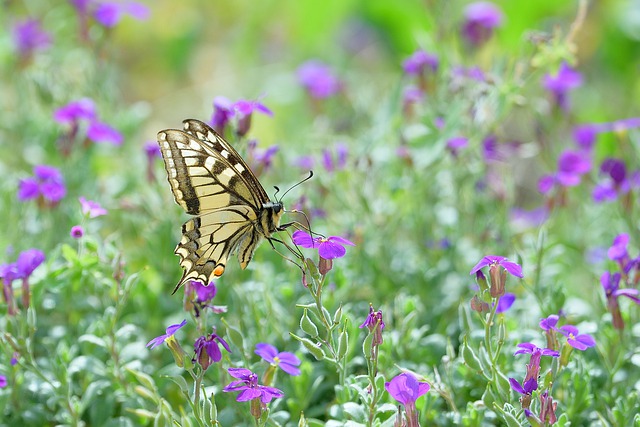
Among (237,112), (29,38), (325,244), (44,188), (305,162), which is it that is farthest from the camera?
(29,38)

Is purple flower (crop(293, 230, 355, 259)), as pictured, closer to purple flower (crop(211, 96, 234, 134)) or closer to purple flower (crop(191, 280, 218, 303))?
purple flower (crop(191, 280, 218, 303))

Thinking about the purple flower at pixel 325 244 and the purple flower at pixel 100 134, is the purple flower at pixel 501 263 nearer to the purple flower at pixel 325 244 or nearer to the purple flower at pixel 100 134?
the purple flower at pixel 325 244

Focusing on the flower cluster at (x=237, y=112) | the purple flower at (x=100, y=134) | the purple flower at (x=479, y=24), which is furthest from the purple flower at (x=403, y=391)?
the purple flower at (x=479, y=24)

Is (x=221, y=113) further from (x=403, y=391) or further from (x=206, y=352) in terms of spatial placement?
(x=403, y=391)

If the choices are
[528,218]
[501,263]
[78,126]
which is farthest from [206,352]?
[528,218]

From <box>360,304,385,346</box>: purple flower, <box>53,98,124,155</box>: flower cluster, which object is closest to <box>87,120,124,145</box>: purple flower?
<box>53,98,124,155</box>: flower cluster

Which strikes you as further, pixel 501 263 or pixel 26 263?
pixel 26 263
